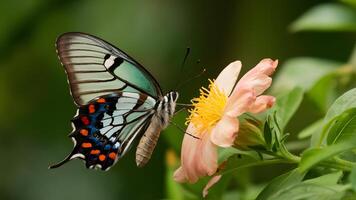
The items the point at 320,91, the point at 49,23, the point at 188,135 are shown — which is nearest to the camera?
the point at 188,135

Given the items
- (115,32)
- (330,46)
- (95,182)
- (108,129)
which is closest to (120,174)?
(95,182)

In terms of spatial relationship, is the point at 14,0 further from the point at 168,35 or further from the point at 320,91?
the point at 320,91

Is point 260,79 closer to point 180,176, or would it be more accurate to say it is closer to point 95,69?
point 180,176

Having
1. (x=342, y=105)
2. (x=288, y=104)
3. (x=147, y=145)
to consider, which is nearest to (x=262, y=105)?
(x=342, y=105)

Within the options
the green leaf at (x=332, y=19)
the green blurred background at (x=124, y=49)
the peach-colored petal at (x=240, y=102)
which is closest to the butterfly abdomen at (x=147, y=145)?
the peach-colored petal at (x=240, y=102)

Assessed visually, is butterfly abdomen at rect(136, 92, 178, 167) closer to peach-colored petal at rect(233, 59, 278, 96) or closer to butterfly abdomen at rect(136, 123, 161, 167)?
butterfly abdomen at rect(136, 123, 161, 167)

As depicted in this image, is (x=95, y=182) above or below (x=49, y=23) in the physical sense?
below

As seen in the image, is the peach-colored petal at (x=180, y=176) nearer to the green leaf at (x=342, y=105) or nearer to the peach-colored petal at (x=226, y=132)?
the peach-colored petal at (x=226, y=132)

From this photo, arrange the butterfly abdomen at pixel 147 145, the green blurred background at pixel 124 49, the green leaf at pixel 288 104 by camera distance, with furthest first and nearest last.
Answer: the green blurred background at pixel 124 49
the butterfly abdomen at pixel 147 145
the green leaf at pixel 288 104
